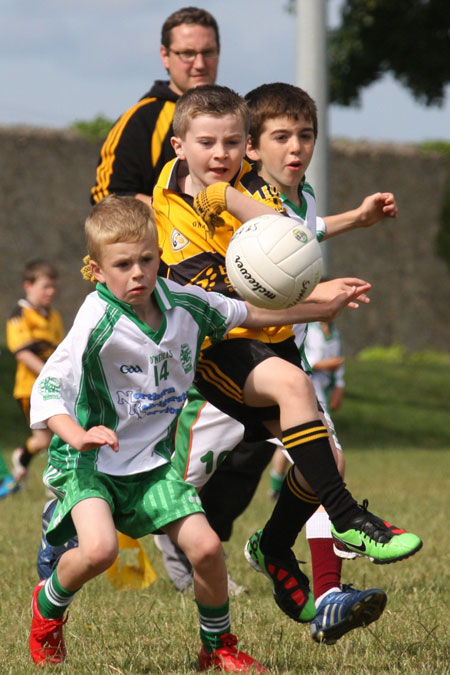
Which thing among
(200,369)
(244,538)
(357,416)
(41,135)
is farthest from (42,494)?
(41,135)

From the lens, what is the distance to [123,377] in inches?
164

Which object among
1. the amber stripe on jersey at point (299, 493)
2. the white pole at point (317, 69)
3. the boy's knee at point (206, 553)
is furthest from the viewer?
the white pole at point (317, 69)

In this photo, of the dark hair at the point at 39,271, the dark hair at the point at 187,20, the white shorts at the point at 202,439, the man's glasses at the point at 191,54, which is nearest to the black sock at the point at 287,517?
the white shorts at the point at 202,439

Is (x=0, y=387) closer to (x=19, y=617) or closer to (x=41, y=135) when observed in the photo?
(x=41, y=135)

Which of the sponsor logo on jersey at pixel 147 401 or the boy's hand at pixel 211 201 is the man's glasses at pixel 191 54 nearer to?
the boy's hand at pixel 211 201

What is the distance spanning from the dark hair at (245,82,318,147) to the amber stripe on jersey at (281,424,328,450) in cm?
144

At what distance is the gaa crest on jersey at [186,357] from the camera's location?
429 centimetres

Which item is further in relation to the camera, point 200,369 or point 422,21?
point 422,21

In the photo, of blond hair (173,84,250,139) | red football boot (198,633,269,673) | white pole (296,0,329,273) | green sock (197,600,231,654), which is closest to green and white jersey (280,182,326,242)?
blond hair (173,84,250,139)

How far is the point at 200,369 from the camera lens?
15.4 feet

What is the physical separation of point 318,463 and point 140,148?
237 centimetres

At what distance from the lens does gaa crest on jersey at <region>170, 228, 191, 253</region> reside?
472 centimetres

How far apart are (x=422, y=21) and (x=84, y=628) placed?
20.3 metres

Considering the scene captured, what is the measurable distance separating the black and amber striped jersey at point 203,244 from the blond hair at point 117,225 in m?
0.41
